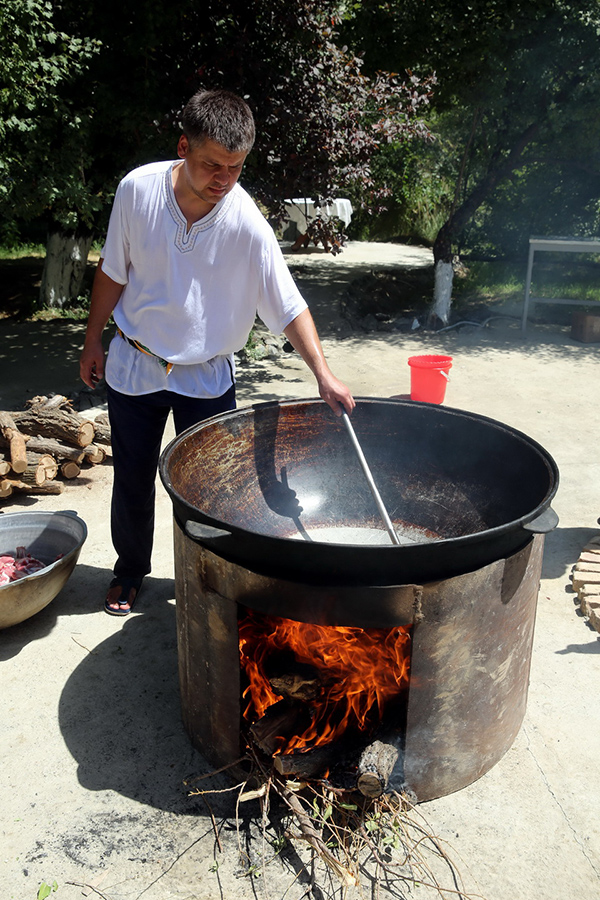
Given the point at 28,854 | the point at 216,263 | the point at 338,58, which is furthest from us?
the point at 338,58

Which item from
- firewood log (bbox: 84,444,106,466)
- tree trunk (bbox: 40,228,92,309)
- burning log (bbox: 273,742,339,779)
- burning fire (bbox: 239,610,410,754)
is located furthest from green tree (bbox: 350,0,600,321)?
burning log (bbox: 273,742,339,779)

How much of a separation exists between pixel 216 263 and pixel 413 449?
→ 3.72ft

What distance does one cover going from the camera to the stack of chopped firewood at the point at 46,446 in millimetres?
4324

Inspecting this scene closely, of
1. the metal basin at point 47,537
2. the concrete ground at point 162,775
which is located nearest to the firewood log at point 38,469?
the concrete ground at point 162,775

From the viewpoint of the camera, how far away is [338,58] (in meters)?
6.10

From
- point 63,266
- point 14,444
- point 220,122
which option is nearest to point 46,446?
point 14,444

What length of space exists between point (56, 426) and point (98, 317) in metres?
1.98

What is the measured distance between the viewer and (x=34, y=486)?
4363 mm

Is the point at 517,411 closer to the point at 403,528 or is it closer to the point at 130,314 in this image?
the point at 403,528

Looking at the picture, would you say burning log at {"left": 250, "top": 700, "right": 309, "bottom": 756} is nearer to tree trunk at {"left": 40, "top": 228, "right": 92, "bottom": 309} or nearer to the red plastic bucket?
the red plastic bucket

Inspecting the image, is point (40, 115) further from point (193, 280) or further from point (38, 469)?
point (193, 280)

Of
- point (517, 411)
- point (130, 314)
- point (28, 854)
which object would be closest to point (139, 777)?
point (28, 854)

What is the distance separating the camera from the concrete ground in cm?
205

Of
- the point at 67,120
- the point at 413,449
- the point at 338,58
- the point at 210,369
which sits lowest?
the point at 413,449
